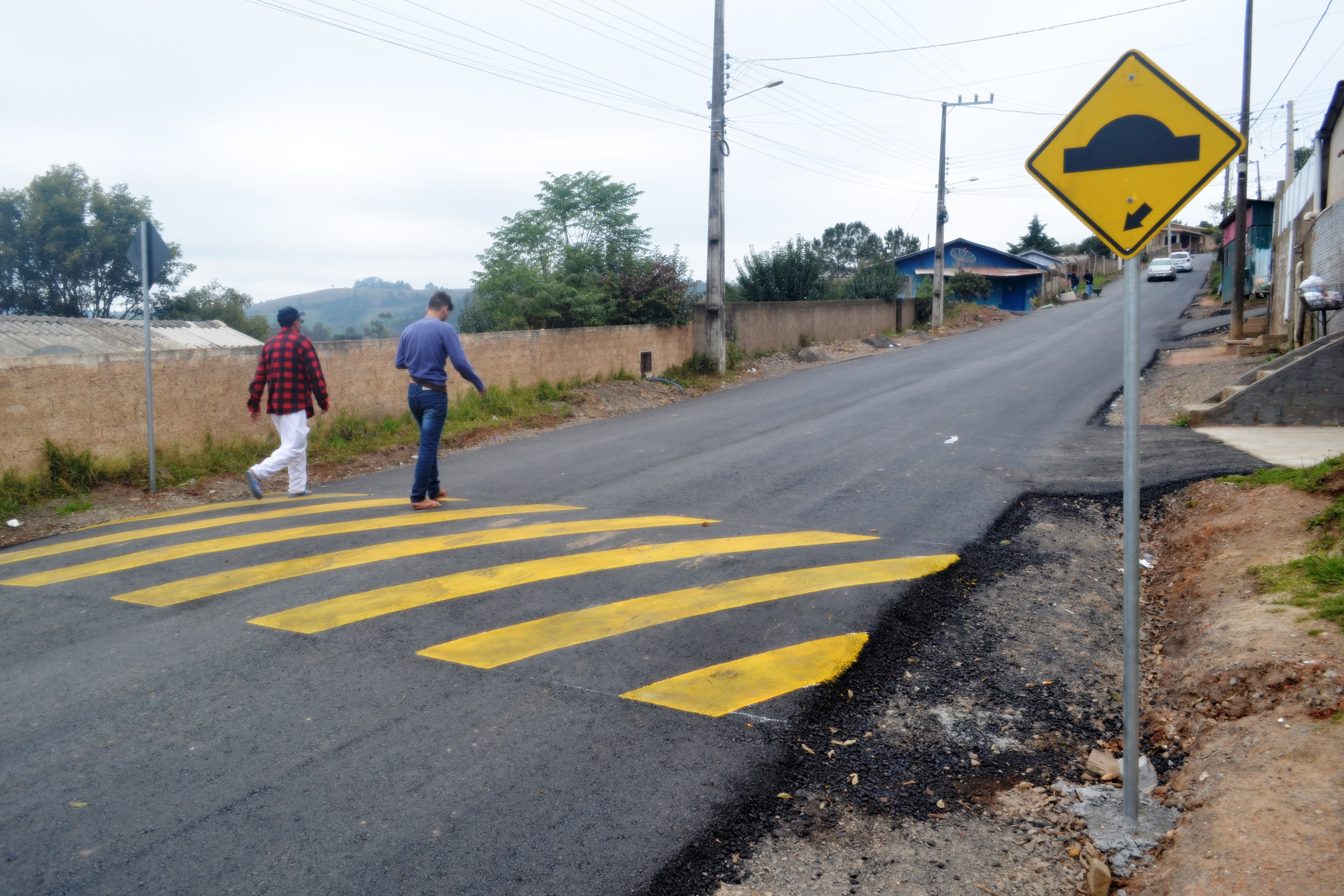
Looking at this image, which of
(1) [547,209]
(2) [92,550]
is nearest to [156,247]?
(2) [92,550]

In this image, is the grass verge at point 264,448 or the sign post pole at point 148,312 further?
the sign post pole at point 148,312

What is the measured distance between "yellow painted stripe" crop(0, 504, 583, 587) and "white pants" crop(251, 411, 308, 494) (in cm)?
151

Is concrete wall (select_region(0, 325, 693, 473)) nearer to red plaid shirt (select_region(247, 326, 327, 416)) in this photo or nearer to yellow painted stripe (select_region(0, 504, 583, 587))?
red plaid shirt (select_region(247, 326, 327, 416))

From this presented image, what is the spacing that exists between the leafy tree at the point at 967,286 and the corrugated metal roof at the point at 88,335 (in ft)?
127

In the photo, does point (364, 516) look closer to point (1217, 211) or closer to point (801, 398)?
point (801, 398)

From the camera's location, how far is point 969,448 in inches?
445

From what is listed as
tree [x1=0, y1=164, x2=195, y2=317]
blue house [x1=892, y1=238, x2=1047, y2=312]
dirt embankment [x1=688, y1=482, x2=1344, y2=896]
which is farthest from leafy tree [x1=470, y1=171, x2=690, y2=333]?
blue house [x1=892, y1=238, x2=1047, y2=312]

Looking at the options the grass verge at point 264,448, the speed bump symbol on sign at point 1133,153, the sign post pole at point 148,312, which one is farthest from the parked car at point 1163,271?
the speed bump symbol on sign at point 1133,153

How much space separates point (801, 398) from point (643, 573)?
11.4 m

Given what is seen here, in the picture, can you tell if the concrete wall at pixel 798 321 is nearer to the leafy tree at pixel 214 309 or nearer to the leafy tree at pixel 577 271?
the leafy tree at pixel 577 271

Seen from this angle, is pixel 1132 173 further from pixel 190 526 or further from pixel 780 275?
pixel 780 275

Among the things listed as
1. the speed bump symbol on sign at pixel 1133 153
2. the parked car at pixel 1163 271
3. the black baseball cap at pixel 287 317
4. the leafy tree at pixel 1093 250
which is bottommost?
the black baseball cap at pixel 287 317

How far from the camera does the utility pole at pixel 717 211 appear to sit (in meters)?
21.5

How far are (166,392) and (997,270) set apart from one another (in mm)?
59331
